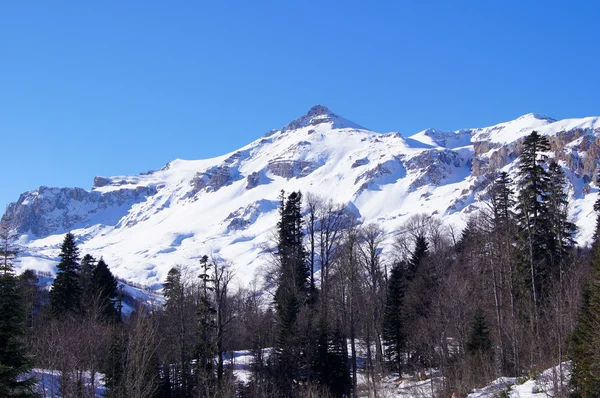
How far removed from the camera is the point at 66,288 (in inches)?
1822

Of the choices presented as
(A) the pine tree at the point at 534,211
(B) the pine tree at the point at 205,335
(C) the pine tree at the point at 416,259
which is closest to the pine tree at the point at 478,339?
(A) the pine tree at the point at 534,211

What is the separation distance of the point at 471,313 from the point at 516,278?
3531 millimetres

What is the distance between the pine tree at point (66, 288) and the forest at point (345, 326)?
11 centimetres

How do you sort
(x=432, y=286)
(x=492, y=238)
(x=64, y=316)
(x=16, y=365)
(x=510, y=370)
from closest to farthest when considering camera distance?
(x=16, y=365), (x=510, y=370), (x=492, y=238), (x=64, y=316), (x=432, y=286)

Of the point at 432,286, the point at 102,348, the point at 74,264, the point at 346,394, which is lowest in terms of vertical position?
the point at 346,394

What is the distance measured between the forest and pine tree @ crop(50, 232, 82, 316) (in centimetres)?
11

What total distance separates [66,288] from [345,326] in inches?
933

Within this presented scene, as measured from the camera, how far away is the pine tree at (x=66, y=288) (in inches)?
1786

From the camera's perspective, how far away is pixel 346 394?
3441 cm

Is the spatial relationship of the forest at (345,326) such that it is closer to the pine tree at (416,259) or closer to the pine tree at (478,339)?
the pine tree at (478,339)

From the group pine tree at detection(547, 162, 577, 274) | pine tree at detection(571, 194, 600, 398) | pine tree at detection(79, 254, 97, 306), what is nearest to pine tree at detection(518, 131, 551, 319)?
pine tree at detection(547, 162, 577, 274)

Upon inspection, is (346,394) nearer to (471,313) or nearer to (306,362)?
(306,362)

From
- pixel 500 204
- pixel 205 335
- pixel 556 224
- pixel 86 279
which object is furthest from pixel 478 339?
pixel 86 279

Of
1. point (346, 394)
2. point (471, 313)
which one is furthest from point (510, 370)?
point (346, 394)
